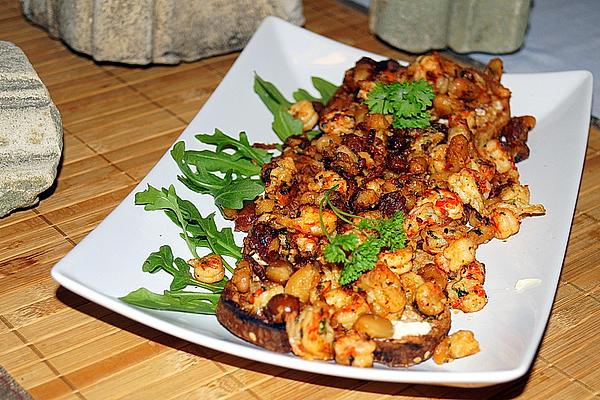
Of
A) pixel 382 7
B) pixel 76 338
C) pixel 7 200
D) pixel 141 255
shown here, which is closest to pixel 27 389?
pixel 76 338

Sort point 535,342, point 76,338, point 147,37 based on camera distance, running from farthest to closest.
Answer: point 147,37
point 76,338
point 535,342

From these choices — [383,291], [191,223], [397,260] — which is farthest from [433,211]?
[191,223]

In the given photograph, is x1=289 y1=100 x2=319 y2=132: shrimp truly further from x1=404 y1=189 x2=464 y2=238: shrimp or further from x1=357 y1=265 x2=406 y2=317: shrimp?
x1=357 y1=265 x2=406 y2=317: shrimp

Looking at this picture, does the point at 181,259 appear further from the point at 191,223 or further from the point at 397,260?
the point at 397,260

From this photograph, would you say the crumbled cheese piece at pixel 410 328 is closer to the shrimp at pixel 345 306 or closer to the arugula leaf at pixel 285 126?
the shrimp at pixel 345 306

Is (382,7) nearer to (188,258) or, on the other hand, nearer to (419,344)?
(188,258)

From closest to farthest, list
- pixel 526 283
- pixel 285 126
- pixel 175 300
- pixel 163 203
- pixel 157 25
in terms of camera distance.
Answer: pixel 175 300 < pixel 526 283 < pixel 163 203 < pixel 285 126 < pixel 157 25
